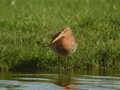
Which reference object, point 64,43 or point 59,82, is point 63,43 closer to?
point 64,43

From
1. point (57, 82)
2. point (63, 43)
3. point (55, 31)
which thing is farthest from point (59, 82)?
point (55, 31)

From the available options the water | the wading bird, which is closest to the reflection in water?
the water

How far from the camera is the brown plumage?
11.2 meters

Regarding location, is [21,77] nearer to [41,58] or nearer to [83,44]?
[41,58]

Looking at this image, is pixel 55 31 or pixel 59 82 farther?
pixel 55 31

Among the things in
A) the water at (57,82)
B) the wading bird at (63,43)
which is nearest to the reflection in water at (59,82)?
the water at (57,82)

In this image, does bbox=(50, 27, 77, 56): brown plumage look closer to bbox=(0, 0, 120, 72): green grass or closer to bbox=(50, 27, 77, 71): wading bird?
bbox=(50, 27, 77, 71): wading bird

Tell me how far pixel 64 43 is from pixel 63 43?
3 centimetres

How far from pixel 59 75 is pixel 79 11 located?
5.08 m

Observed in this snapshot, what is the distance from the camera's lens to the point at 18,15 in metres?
14.7

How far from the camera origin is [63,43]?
37.3 ft

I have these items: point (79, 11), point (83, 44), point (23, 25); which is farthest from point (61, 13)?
point (83, 44)

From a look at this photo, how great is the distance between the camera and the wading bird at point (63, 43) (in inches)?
443

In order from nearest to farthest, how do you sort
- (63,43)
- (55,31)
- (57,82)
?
(57,82)
(63,43)
(55,31)
